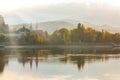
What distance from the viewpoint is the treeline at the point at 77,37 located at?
8273mm

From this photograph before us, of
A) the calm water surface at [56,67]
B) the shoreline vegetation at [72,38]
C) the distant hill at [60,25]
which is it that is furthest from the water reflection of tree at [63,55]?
the distant hill at [60,25]

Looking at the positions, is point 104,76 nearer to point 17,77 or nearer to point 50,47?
point 17,77

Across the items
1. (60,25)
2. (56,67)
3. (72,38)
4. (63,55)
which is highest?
(60,25)

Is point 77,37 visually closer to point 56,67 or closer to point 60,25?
point 60,25

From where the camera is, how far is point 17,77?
540 cm

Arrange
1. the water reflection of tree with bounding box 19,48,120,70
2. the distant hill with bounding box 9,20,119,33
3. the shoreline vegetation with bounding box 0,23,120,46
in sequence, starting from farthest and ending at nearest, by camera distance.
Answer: the shoreline vegetation with bounding box 0,23,120,46 < the distant hill with bounding box 9,20,119,33 < the water reflection of tree with bounding box 19,48,120,70

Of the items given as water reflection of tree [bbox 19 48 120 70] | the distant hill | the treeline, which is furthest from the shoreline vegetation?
water reflection of tree [bbox 19 48 120 70]

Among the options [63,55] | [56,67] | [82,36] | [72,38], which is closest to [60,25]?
[72,38]

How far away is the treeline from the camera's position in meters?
Answer: 8.27

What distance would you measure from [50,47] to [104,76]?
10.2 feet

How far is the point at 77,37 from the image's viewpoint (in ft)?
28.4

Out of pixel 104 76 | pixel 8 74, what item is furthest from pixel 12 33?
pixel 104 76

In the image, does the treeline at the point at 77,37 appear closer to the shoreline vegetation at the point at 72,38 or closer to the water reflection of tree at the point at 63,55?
the shoreline vegetation at the point at 72,38

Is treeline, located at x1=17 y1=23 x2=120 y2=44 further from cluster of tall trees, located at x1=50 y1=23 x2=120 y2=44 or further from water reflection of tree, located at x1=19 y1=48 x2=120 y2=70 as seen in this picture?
water reflection of tree, located at x1=19 y1=48 x2=120 y2=70
